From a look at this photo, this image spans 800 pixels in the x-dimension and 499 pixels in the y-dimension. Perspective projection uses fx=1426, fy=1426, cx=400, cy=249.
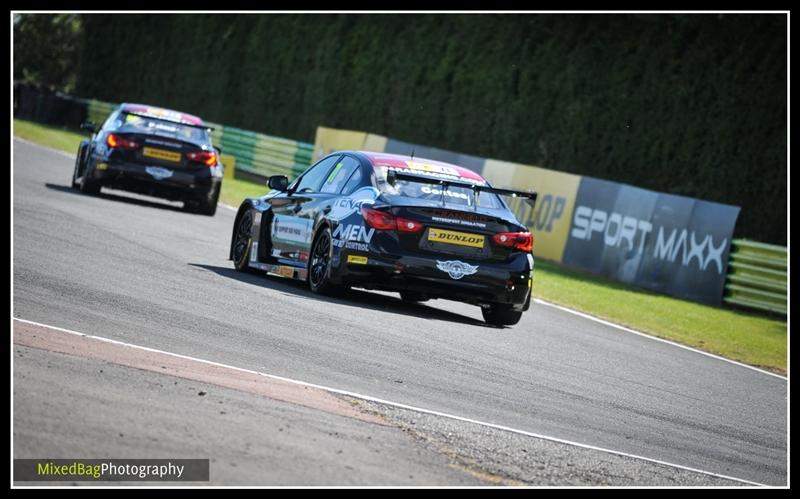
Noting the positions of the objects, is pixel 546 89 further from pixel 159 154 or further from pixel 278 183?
pixel 278 183

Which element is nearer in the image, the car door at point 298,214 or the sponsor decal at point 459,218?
the sponsor decal at point 459,218

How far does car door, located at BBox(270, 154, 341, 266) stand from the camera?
1300 cm

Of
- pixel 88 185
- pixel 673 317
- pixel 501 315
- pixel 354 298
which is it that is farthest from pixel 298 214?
pixel 88 185

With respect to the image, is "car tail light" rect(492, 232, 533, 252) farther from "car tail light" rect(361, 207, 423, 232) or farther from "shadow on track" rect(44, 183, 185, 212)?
"shadow on track" rect(44, 183, 185, 212)

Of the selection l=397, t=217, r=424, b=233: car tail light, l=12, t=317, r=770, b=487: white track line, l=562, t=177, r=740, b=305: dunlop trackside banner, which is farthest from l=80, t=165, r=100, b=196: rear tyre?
l=12, t=317, r=770, b=487: white track line

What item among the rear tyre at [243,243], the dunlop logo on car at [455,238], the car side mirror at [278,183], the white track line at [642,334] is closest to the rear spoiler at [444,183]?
the dunlop logo on car at [455,238]

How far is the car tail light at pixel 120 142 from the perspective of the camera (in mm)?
20781

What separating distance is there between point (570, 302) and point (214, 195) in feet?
21.6

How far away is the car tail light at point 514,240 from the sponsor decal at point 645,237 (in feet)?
29.3

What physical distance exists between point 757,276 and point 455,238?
9467 mm

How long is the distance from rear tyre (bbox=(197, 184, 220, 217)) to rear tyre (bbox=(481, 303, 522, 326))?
9.12m

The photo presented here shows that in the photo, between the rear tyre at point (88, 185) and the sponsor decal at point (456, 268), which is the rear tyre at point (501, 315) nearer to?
the sponsor decal at point (456, 268)

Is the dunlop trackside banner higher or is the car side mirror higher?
the car side mirror

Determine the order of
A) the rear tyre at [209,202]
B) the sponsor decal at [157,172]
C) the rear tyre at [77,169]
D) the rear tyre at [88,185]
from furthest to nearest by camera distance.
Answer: the rear tyre at [77,169] → the rear tyre at [88,185] → the rear tyre at [209,202] → the sponsor decal at [157,172]
